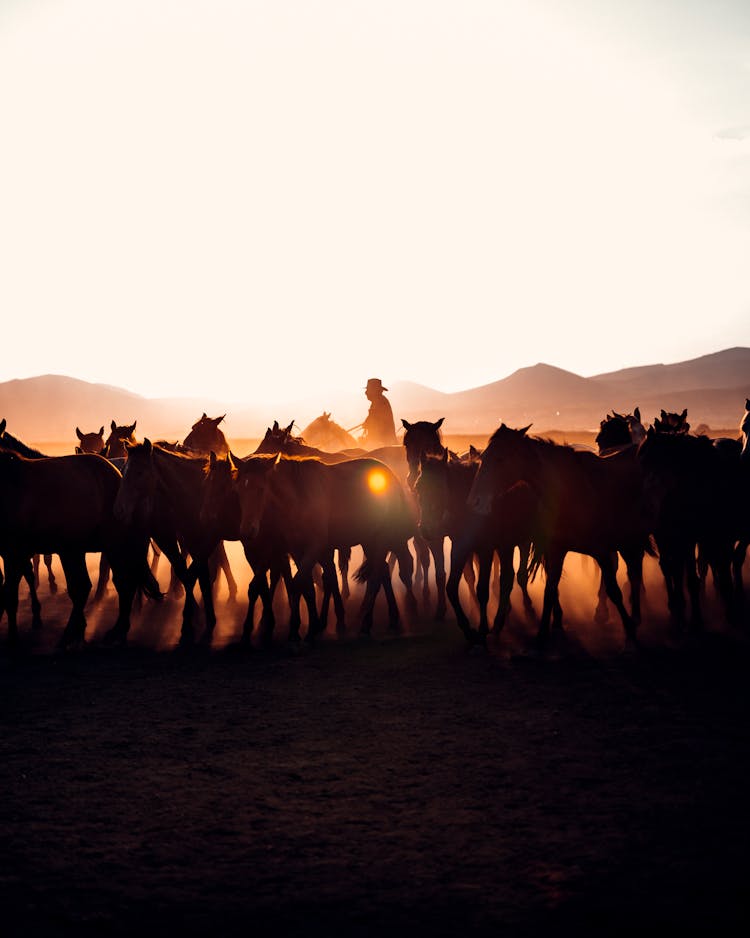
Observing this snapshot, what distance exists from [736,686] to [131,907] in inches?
233

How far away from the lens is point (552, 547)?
9.88 m

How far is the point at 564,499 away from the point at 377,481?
116 inches

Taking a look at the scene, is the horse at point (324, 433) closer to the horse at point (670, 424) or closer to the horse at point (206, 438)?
the horse at point (206, 438)

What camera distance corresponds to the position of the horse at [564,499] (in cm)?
965

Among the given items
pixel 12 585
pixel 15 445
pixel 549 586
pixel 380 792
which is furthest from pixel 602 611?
pixel 15 445

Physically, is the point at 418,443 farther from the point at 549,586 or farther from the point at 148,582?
the point at 148,582

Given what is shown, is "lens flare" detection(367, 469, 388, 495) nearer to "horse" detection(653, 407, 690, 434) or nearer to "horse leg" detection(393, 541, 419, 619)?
"horse leg" detection(393, 541, 419, 619)

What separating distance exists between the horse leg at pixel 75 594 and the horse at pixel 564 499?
4.86m

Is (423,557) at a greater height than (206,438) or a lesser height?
lesser

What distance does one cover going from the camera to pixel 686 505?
10.8 metres

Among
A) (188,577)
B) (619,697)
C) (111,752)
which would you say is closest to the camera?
(111,752)

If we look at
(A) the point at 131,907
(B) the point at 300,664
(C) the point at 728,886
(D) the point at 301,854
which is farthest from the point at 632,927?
(B) the point at 300,664

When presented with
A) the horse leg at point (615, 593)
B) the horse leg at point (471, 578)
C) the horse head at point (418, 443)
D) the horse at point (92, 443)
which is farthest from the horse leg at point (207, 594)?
the horse at point (92, 443)

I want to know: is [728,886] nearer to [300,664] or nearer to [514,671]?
[514,671]
